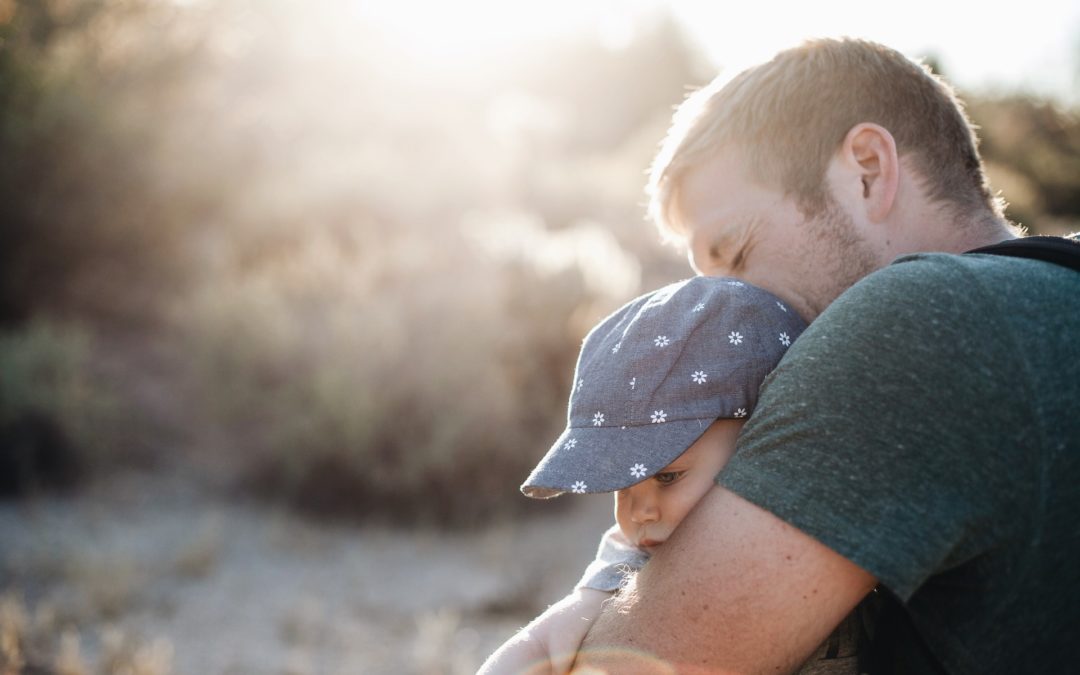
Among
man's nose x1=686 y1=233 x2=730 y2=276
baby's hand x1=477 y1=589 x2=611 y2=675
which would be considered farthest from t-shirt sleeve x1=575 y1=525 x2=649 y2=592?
man's nose x1=686 y1=233 x2=730 y2=276

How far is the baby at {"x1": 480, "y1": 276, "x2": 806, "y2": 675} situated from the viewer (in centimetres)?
146

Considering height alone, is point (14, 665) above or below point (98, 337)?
below

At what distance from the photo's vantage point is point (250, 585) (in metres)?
→ 4.89

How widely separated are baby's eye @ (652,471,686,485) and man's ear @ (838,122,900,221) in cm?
68

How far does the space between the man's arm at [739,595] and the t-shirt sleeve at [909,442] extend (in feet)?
0.14

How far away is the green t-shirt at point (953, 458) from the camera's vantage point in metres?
1.12

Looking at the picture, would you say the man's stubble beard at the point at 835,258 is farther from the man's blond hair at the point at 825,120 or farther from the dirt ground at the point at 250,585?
the dirt ground at the point at 250,585

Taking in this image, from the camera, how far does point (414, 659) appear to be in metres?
4.29

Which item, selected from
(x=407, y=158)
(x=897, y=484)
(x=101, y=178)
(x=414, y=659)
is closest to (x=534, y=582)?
(x=414, y=659)

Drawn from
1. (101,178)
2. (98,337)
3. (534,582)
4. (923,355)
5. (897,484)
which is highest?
(101,178)

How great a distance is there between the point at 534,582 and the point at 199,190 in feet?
19.7

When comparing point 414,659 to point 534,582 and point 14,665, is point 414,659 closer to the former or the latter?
point 534,582

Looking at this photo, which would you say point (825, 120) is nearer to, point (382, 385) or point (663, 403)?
point (663, 403)

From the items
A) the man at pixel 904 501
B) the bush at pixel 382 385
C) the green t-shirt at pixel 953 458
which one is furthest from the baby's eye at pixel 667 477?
the bush at pixel 382 385
